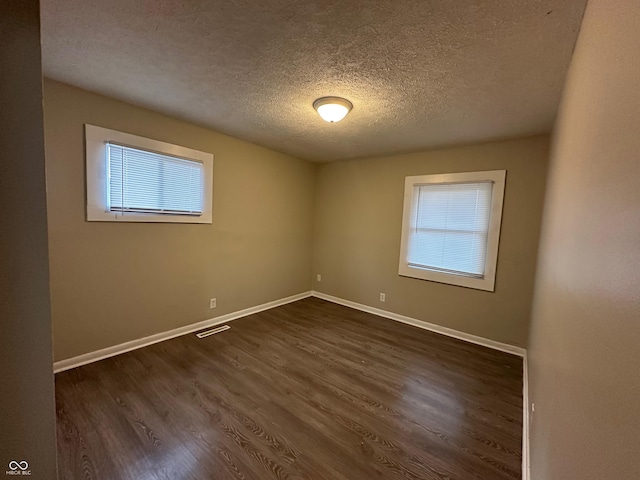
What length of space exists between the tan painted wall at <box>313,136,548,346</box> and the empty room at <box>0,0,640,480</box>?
0.03 metres

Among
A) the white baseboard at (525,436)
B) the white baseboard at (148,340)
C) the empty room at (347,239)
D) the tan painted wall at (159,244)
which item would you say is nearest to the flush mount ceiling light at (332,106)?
the empty room at (347,239)

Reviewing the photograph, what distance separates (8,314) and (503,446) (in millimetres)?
2539

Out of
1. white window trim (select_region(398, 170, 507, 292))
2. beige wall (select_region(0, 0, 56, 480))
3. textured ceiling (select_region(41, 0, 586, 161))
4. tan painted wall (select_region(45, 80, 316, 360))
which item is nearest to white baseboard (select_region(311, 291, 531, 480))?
white window trim (select_region(398, 170, 507, 292))

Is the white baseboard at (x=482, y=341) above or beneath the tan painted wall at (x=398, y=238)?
beneath

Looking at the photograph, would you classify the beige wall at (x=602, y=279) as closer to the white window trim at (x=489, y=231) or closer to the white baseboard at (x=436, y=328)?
the white window trim at (x=489, y=231)

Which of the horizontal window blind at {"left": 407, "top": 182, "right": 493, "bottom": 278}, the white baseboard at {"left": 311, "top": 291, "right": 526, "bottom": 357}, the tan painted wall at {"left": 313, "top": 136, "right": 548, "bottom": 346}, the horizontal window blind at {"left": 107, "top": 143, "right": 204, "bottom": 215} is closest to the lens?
the horizontal window blind at {"left": 107, "top": 143, "right": 204, "bottom": 215}

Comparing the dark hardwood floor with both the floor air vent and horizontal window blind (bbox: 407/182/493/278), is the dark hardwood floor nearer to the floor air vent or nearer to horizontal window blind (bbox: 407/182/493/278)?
the floor air vent

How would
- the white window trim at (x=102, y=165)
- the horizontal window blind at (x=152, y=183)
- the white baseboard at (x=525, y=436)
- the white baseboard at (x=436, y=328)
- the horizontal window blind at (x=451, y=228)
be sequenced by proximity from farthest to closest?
the horizontal window blind at (x=451, y=228) → the white baseboard at (x=436, y=328) → the horizontal window blind at (x=152, y=183) → the white window trim at (x=102, y=165) → the white baseboard at (x=525, y=436)

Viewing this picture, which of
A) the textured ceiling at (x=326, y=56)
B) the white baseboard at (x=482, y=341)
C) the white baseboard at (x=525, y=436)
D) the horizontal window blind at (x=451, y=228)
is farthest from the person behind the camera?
the horizontal window blind at (x=451, y=228)

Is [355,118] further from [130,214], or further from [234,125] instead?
[130,214]

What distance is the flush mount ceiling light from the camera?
219 centimetres

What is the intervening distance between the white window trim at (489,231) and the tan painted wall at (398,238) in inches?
2.7

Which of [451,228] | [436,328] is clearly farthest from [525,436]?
[451,228]

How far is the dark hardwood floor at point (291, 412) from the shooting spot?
60.1 inches
